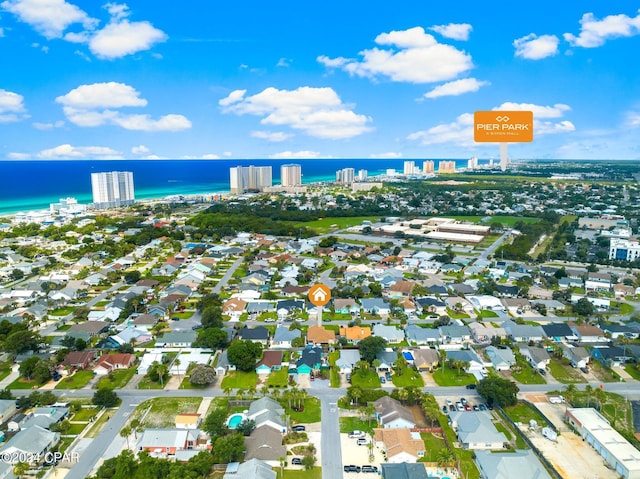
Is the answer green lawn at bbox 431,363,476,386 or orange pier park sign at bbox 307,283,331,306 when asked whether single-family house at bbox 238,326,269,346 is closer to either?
orange pier park sign at bbox 307,283,331,306

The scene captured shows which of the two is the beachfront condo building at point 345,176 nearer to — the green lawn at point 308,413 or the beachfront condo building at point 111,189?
the beachfront condo building at point 111,189

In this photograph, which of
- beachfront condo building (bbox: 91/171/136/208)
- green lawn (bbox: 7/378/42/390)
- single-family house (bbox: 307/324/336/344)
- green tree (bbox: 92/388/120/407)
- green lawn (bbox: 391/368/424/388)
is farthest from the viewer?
beachfront condo building (bbox: 91/171/136/208)

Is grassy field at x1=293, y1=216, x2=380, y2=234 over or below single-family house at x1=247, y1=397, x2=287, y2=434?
over

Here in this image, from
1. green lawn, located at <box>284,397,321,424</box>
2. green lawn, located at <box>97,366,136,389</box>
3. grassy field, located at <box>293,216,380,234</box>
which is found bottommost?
green lawn, located at <box>284,397,321,424</box>

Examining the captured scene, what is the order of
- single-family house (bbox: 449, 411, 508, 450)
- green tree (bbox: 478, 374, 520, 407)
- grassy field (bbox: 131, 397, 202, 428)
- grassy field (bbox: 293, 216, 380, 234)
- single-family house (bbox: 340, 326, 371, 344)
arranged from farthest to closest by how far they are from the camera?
1. grassy field (bbox: 293, 216, 380, 234)
2. single-family house (bbox: 340, 326, 371, 344)
3. green tree (bbox: 478, 374, 520, 407)
4. grassy field (bbox: 131, 397, 202, 428)
5. single-family house (bbox: 449, 411, 508, 450)

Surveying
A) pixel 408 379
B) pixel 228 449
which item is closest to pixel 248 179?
pixel 408 379

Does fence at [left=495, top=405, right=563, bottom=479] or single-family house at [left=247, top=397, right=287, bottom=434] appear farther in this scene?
single-family house at [left=247, top=397, right=287, bottom=434]

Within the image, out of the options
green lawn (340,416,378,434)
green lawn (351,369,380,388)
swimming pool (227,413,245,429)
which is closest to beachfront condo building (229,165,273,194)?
green lawn (351,369,380,388)

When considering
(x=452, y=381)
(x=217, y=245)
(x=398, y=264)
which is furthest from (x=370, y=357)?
(x=217, y=245)

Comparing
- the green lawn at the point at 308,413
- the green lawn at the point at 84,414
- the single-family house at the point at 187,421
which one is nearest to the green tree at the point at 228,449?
the single-family house at the point at 187,421
